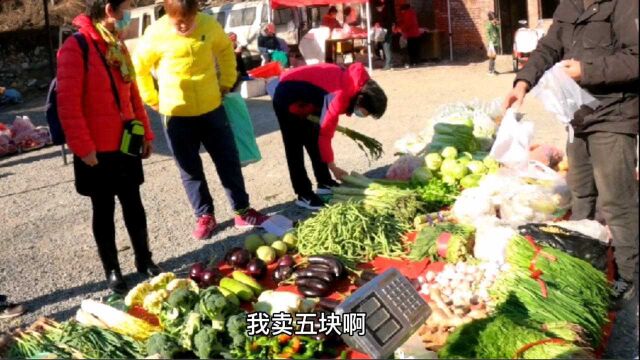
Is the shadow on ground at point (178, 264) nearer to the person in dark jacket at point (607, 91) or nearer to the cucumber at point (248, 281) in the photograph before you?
the cucumber at point (248, 281)

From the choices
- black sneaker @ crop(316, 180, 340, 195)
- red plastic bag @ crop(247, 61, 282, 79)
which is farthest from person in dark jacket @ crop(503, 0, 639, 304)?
red plastic bag @ crop(247, 61, 282, 79)

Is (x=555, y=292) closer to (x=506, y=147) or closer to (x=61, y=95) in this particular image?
(x=506, y=147)

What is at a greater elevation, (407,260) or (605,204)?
(605,204)

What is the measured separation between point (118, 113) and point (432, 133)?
3874 millimetres

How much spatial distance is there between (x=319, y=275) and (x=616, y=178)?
6.50 feet

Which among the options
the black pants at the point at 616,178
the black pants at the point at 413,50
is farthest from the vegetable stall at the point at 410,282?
the black pants at the point at 413,50

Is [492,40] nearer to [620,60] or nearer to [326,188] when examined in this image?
[326,188]

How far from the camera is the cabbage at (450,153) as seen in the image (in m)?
6.86

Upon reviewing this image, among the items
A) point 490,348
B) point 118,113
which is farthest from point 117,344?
point 490,348

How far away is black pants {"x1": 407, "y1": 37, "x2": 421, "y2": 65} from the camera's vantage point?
21.0 meters

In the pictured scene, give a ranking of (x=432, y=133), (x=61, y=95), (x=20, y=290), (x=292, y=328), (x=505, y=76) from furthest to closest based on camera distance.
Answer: (x=505, y=76)
(x=432, y=133)
(x=20, y=290)
(x=61, y=95)
(x=292, y=328)

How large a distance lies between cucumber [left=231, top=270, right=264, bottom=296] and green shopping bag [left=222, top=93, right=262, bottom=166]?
218cm

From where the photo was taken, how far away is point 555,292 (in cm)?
402

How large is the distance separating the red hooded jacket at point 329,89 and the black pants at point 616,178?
2.20 meters
